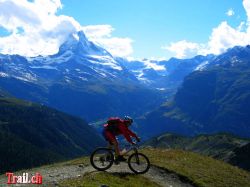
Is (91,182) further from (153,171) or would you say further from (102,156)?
(153,171)

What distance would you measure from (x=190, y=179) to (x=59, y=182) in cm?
1564

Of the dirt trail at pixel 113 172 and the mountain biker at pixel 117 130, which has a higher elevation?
the mountain biker at pixel 117 130

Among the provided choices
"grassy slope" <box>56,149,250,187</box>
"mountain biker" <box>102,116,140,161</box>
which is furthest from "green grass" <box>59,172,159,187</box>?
"mountain biker" <box>102,116,140,161</box>

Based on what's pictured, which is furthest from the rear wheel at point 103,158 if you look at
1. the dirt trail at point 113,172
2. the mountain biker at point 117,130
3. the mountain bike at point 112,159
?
the mountain biker at point 117,130

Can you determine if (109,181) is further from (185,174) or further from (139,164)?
(185,174)

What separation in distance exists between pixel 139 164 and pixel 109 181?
534 centimetres

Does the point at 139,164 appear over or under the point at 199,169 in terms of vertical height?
over

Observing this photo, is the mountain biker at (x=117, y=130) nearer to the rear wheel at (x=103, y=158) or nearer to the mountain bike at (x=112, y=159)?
the rear wheel at (x=103, y=158)

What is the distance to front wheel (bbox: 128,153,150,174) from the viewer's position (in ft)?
111

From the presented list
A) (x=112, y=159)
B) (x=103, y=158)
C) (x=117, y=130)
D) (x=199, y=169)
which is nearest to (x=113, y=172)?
(x=112, y=159)

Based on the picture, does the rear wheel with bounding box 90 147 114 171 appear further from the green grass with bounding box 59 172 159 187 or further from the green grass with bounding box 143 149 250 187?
the green grass with bounding box 143 149 250 187

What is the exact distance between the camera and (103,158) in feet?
109

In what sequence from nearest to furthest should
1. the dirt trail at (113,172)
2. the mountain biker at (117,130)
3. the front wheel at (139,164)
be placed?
the dirt trail at (113,172)
the mountain biker at (117,130)
the front wheel at (139,164)

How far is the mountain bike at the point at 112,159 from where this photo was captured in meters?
32.7
